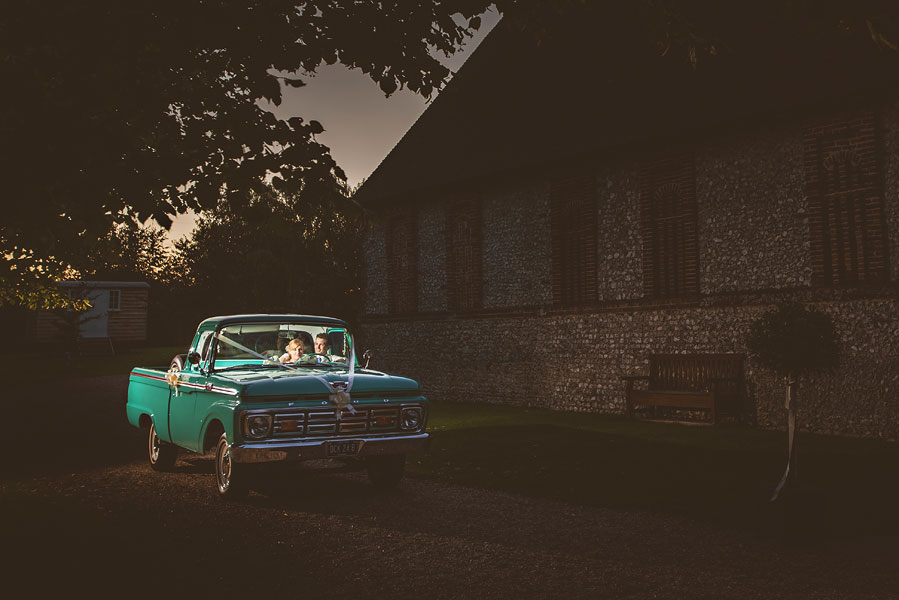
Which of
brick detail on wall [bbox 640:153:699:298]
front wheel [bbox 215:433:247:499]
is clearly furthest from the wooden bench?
front wheel [bbox 215:433:247:499]

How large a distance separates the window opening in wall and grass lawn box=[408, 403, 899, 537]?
31162mm

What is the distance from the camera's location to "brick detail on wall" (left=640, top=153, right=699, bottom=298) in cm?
1598

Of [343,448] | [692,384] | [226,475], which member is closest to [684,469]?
[343,448]

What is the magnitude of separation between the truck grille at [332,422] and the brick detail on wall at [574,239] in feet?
35.7

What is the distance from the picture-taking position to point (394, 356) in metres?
23.4

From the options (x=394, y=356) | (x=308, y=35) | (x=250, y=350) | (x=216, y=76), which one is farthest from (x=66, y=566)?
(x=394, y=356)

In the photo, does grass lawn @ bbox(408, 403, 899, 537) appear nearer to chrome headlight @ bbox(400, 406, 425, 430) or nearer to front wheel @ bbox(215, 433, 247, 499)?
chrome headlight @ bbox(400, 406, 425, 430)

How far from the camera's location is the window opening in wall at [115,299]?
4044 centimetres

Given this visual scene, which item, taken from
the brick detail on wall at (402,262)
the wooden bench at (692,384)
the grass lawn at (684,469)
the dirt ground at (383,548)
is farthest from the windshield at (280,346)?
the brick detail on wall at (402,262)

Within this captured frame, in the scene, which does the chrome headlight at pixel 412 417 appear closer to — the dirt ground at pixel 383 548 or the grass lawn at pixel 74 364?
the dirt ground at pixel 383 548

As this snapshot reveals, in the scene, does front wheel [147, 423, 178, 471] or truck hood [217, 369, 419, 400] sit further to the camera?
front wheel [147, 423, 178, 471]

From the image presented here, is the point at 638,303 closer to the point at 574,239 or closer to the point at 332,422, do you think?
the point at 574,239

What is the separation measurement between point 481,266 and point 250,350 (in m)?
12.9

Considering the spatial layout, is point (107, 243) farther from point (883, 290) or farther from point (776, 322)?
point (883, 290)
